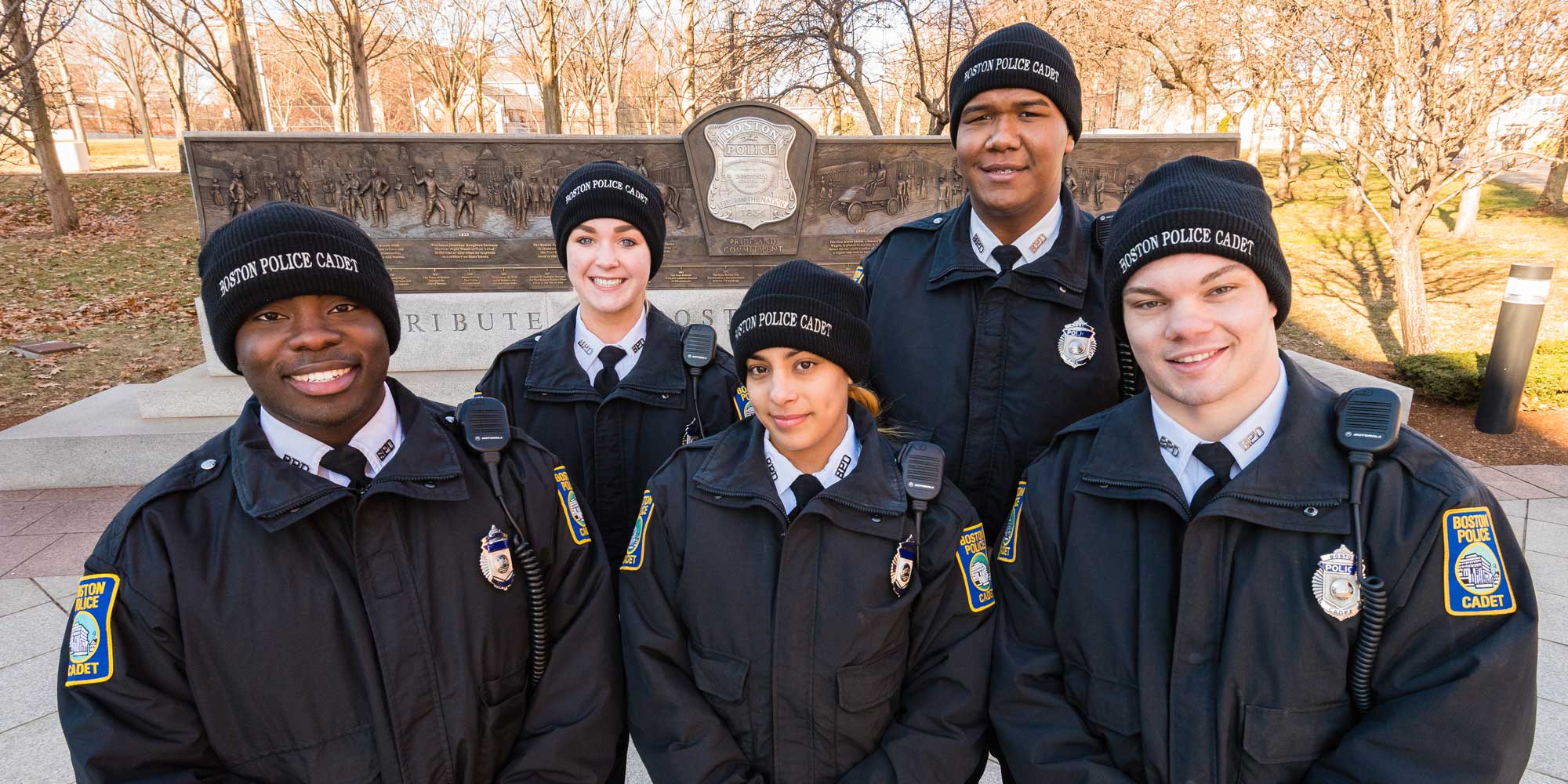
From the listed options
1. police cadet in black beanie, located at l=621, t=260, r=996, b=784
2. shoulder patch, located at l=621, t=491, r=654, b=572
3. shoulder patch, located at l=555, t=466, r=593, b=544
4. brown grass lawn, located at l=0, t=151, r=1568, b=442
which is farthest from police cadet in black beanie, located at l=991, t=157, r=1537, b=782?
brown grass lawn, located at l=0, t=151, r=1568, b=442

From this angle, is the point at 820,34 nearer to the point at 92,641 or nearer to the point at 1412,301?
the point at 1412,301

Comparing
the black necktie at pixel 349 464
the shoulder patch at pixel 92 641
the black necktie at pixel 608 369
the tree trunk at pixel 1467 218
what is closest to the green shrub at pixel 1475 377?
the black necktie at pixel 608 369

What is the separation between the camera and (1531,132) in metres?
7.25

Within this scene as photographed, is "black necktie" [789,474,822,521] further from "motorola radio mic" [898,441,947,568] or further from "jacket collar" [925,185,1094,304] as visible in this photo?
"jacket collar" [925,185,1094,304]

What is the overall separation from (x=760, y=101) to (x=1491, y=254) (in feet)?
50.1

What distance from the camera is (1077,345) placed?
2199 mm

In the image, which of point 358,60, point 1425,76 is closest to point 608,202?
point 1425,76

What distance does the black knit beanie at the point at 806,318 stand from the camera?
1976mm

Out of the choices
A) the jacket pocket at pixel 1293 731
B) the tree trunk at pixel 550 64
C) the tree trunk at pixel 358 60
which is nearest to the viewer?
the jacket pocket at pixel 1293 731

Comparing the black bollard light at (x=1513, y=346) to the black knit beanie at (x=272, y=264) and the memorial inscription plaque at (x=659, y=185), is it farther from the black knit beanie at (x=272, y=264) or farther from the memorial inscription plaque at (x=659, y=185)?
the black knit beanie at (x=272, y=264)

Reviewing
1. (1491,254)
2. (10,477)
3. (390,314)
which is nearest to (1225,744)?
(390,314)

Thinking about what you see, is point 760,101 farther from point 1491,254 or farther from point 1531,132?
point 1491,254

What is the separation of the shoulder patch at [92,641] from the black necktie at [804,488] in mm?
1341

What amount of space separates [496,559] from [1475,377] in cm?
884
